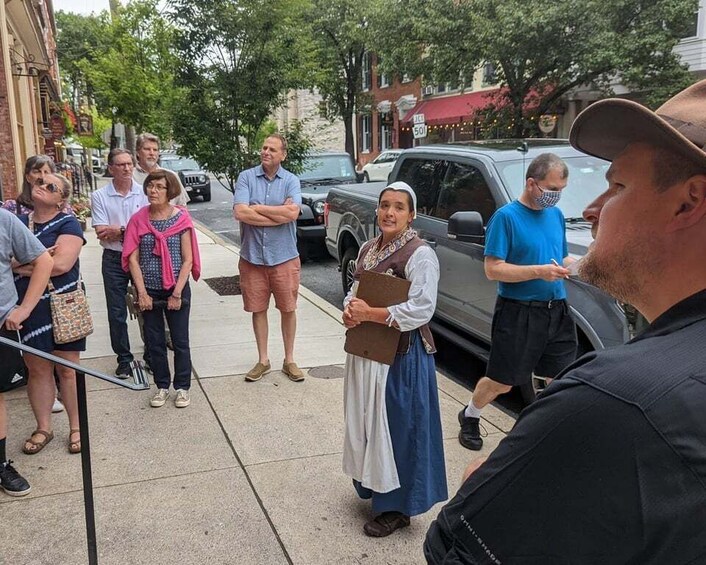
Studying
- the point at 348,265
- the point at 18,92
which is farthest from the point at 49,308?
the point at 18,92

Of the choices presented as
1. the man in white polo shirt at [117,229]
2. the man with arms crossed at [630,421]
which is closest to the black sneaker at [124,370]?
the man in white polo shirt at [117,229]

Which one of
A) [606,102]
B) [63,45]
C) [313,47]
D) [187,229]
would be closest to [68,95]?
[63,45]

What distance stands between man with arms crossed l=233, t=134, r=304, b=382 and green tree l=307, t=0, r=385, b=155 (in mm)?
17790

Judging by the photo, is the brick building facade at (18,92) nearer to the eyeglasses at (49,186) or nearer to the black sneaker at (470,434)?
the eyeglasses at (49,186)

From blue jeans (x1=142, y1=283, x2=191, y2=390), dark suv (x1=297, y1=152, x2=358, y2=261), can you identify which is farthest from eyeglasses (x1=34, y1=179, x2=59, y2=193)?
dark suv (x1=297, y1=152, x2=358, y2=261)

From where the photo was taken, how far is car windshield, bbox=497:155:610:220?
15.4 ft

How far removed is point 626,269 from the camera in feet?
3.27

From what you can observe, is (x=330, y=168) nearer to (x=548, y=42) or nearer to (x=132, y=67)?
(x=132, y=67)

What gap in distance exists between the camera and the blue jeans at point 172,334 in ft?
14.6

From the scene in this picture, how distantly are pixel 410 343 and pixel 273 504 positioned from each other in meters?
1.15

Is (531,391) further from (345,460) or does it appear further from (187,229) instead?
(187,229)

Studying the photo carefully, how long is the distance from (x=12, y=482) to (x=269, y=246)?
2430mm

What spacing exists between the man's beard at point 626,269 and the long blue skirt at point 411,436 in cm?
186

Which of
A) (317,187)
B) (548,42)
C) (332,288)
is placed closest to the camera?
(332,288)
